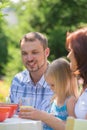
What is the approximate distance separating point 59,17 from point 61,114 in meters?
13.3

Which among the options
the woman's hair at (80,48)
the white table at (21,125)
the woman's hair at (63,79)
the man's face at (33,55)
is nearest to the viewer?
the white table at (21,125)

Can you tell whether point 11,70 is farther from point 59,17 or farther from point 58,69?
point 58,69

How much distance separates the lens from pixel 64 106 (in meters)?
3.73

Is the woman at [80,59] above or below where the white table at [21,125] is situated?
above

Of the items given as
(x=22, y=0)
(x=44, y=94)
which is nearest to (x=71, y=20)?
(x=22, y=0)

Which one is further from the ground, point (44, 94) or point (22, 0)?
point (22, 0)

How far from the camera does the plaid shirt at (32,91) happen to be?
460 cm

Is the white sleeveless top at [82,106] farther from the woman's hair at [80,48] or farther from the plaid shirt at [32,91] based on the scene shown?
the plaid shirt at [32,91]

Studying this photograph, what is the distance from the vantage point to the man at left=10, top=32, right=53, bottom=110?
467 cm

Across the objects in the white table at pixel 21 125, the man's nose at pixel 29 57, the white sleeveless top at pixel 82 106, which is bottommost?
the white table at pixel 21 125

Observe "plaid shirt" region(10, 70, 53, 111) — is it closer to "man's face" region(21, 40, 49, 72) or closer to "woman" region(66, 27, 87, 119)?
"man's face" region(21, 40, 49, 72)

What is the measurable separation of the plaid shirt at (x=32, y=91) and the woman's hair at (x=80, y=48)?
121cm

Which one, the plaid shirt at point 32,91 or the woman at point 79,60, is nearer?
the woman at point 79,60

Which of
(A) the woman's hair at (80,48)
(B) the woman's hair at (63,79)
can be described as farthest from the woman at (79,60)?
(B) the woman's hair at (63,79)
